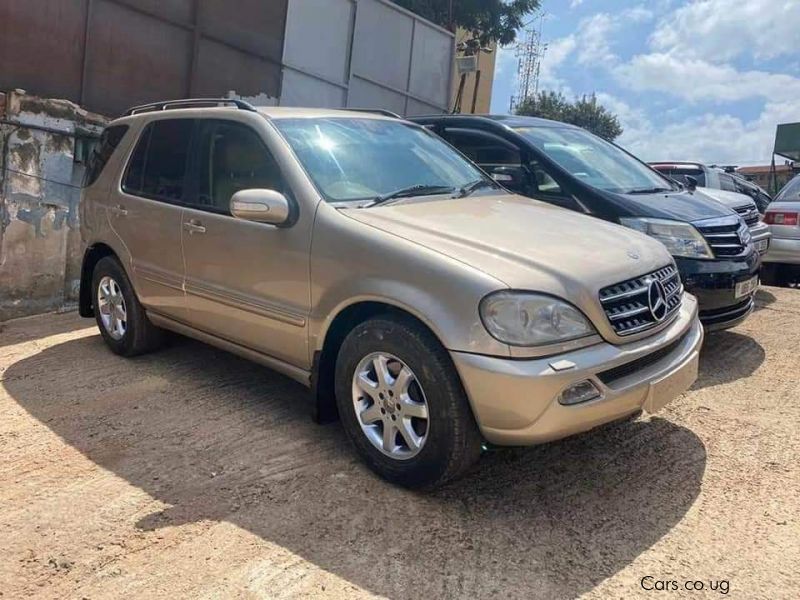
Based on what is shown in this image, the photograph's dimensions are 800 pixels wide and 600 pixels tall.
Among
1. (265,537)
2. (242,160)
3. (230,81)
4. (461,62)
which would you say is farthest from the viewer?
(461,62)

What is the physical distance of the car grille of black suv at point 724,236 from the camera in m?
4.92

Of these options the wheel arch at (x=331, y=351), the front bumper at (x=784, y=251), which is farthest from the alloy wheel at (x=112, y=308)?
the front bumper at (x=784, y=251)

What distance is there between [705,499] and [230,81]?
799cm

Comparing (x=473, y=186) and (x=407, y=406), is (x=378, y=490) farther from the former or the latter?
(x=473, y=186)

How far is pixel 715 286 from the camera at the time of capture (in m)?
4.75

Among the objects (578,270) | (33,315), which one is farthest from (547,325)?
(33,315)

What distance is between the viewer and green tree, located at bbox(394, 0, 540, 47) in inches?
618

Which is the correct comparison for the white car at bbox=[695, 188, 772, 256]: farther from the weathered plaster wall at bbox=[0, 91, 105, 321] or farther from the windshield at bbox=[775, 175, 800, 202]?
the weathered plaster wall at bbox=[0, 91, 105, 321]

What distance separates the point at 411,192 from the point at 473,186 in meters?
0.57

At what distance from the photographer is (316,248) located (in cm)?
345

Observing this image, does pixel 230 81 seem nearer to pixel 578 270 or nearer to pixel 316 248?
pixel 316 248

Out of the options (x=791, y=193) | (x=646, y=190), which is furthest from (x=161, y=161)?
(x=791, y=193)

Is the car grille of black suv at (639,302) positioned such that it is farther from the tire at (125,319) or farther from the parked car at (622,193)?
the tire at (125,319)

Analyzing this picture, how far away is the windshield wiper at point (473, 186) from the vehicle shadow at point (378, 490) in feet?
4.92
